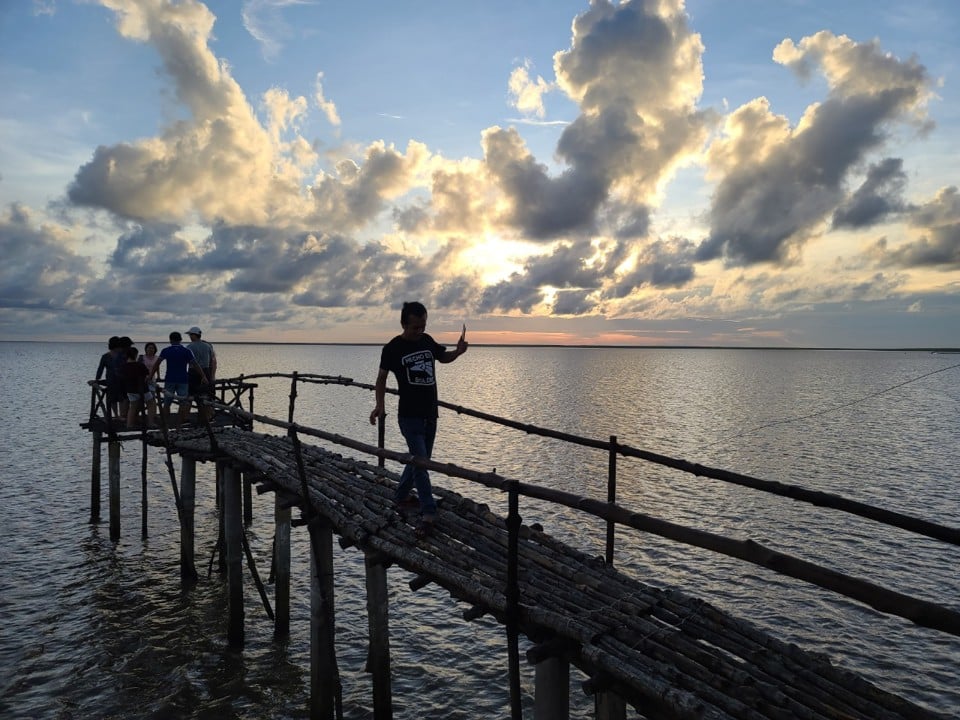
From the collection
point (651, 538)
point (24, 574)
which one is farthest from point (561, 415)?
point (24, 574)

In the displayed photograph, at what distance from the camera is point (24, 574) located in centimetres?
1546

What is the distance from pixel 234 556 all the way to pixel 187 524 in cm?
328

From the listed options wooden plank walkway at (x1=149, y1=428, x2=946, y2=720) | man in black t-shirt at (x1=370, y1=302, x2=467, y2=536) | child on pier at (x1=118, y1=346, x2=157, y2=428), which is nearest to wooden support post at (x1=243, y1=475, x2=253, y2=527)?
child on pier at (x1=118, y1=346, x2=157, y2=428)

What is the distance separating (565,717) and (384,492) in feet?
17.0

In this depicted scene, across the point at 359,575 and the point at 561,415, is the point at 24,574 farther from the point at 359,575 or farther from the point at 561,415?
the point at 561,415

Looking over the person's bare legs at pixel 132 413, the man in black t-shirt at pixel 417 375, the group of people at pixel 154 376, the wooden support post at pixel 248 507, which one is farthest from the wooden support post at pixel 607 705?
the wooden support post at pixel 248 507

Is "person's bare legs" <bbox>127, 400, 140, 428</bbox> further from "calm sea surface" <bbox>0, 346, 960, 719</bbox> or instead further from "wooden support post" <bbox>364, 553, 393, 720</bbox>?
"wooden support post" <bbox>364, 553, 393, 720</bbox>

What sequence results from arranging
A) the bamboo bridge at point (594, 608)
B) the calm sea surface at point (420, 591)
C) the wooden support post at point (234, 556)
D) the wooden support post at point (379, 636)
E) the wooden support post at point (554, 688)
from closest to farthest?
the bamboo bridge at point (594, 608), the wooden support post at point (554, 688), the wooden support post at point (379, 636), the calm sea surface at point (420, 591), the wooden support post at point (234, 556)

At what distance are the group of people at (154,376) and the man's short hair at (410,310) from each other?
30.0 ft

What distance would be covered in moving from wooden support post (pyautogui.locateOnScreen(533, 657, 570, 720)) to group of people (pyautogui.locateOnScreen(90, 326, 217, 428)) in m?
11.6

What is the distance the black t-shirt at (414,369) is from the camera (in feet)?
24.4

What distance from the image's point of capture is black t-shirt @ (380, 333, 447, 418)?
24.4 ft

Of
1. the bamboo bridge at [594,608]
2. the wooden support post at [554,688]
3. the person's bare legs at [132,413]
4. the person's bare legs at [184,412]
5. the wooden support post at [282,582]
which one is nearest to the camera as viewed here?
the bamboo bridge at [594,608]

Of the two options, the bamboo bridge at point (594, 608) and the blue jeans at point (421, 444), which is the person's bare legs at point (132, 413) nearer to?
the bamboo bridge at point (594, 608)
